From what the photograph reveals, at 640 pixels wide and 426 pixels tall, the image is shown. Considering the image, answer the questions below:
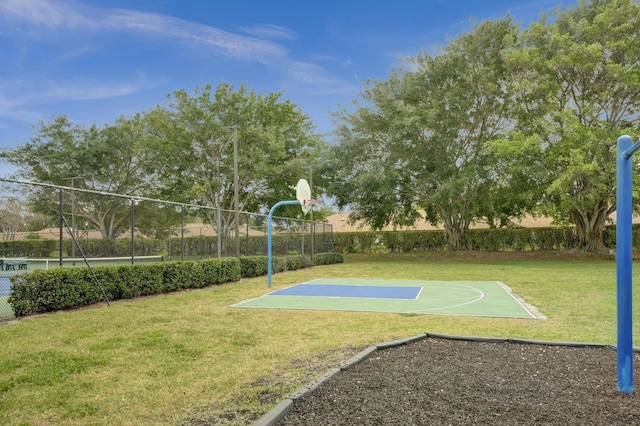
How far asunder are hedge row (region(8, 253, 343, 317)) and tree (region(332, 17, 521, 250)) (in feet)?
41.4

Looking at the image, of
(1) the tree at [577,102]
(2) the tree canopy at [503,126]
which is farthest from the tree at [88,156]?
(1) the tree at [577,102]

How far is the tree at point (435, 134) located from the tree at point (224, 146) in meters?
3.68

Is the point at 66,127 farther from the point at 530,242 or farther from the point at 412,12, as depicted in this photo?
the point at 530,242

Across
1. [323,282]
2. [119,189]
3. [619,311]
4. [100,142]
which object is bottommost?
[323,282]

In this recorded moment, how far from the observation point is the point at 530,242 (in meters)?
27.8

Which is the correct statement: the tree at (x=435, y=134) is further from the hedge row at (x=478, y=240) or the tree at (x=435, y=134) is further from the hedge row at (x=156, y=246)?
the hedge row at (x=156, y=246)

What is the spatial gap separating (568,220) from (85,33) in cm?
2477

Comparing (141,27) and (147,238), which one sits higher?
(141,27)

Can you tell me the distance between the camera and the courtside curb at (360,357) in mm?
3039

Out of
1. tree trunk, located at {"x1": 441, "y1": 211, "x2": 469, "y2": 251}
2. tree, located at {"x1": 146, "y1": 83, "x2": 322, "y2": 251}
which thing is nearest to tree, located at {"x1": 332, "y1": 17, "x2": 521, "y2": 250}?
tree trunk, located at {"x1": 441, "y1": 211, "x2": 469, "y2": 251}

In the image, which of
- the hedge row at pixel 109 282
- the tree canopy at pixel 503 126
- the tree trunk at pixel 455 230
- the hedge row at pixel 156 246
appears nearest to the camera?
the hedge row at pixel 109 282

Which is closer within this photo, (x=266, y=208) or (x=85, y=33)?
(x=85, y=33)

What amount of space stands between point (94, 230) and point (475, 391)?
9224 mm

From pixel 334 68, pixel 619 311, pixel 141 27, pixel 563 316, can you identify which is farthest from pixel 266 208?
pixel 619 311
